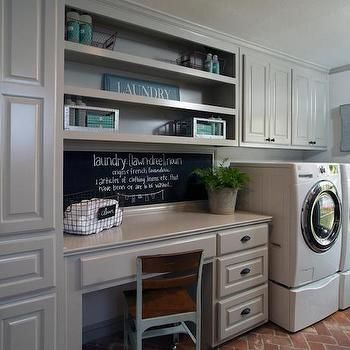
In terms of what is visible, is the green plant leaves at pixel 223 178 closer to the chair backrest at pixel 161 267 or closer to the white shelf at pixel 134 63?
the white shelf at pixel 134 63

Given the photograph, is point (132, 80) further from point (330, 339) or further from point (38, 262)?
point (330, 339)

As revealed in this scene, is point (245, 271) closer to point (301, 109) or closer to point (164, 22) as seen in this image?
point (301, 109)

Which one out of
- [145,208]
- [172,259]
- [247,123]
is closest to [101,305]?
[145,208]

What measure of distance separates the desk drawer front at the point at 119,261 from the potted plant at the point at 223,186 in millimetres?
647

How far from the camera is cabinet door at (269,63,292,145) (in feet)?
9.22

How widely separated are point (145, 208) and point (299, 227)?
1.24 metres

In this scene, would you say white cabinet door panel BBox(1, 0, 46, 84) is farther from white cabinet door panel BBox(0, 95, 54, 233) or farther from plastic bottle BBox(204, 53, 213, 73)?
plastic bottle BBox(204, 53, 213, 73)

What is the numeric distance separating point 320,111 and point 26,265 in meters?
3.28

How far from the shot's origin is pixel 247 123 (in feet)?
8.57

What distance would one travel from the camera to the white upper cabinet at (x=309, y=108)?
3.04m

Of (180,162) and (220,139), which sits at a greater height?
(220,139)

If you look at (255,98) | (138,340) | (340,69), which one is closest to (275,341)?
(138,340)

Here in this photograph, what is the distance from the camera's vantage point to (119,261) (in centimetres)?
163

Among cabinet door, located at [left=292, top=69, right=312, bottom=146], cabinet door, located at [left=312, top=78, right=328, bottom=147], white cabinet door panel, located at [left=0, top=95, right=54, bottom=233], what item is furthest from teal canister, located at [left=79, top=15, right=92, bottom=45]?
cabinet door, located at [left=312, top=78, right=328, bottom=147]
